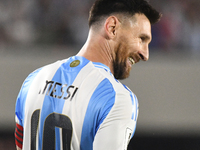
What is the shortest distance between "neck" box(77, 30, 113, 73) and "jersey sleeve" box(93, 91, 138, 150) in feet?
0.87

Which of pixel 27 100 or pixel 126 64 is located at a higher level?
pixel 126 64

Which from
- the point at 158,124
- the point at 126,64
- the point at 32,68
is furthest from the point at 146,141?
the point at 126,64

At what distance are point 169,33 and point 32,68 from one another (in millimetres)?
2152

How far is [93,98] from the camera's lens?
1073 millimetres

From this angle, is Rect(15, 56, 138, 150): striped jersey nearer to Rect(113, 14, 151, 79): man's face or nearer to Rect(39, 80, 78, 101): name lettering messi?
Rect(39, 80, 78, 101): name lettering messi

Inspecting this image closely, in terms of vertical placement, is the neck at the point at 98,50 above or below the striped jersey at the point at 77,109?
above

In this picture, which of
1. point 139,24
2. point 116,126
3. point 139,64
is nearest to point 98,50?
point 139,24

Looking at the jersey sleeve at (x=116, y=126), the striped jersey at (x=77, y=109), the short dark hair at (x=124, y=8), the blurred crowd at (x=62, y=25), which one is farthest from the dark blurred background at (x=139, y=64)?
the jersey sleeve at (x=116, y=126)

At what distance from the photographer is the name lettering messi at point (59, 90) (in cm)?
113

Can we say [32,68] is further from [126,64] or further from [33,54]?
[126,64]

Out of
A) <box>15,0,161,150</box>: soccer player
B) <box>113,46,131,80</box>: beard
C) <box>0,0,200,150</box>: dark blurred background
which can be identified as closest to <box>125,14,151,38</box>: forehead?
<box>15,0,161,150</box>: soccer player

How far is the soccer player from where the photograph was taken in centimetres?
106

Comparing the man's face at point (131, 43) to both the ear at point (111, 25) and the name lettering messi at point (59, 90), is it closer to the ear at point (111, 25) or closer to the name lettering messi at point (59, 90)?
the ear at point (111, 25)

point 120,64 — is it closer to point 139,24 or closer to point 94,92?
point 139,24
